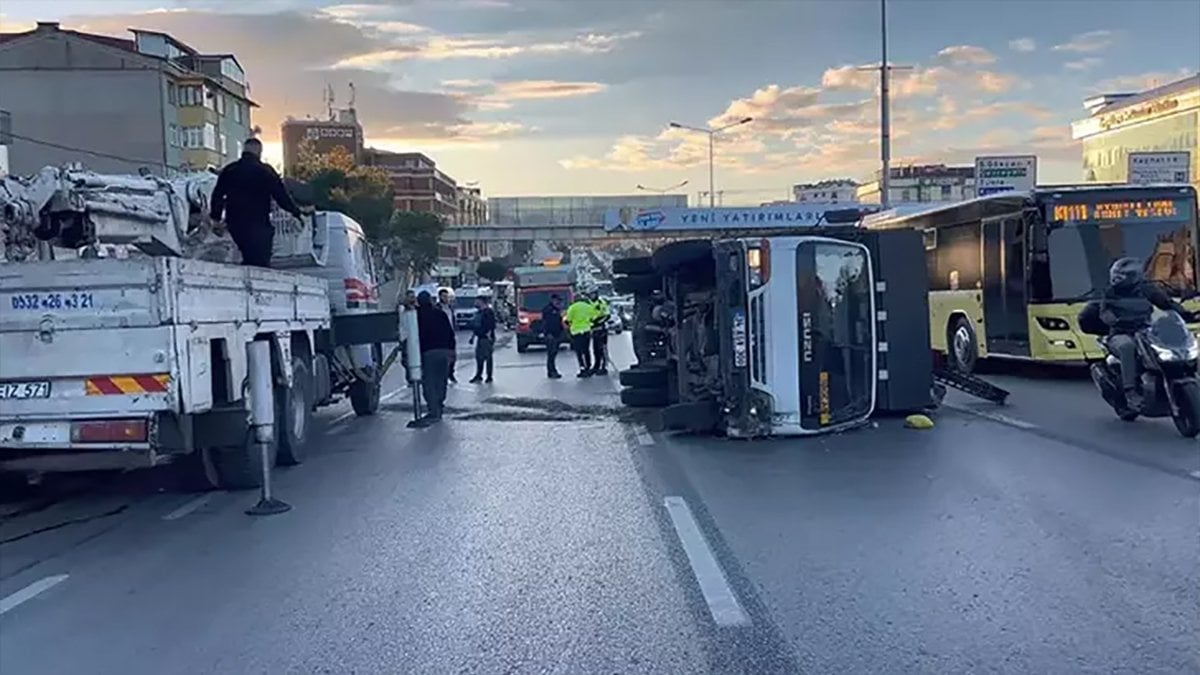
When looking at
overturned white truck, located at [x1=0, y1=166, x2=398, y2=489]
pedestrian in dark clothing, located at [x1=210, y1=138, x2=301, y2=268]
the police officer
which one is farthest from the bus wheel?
pedestrian in dark clothing, located at [x1=210, y1=138, x2=301, y2=268]

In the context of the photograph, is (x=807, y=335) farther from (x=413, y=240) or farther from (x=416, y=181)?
(x=416, y=181)

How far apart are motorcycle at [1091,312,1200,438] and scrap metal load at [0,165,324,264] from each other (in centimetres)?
952

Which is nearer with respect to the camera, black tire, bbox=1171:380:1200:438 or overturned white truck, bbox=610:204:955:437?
black tire, bbox=1171:380:1200:438

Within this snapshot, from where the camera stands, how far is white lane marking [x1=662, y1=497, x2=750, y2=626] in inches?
243

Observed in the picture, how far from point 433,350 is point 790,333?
19.4ft

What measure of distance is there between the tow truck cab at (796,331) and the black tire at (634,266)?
1.33 meters

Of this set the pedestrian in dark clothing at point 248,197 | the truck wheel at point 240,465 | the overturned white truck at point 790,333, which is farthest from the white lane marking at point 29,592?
the overturned white truck at point 790,333

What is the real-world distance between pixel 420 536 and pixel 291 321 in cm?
479

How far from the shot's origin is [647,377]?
15.5 metres

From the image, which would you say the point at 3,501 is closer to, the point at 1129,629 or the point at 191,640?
the point at 191,640

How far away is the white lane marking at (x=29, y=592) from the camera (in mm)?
6906

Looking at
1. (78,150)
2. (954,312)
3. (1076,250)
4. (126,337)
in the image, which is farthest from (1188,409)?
(78,150)

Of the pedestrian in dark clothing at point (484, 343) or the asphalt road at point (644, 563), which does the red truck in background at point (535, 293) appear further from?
the asphalt road at point (644, 563)

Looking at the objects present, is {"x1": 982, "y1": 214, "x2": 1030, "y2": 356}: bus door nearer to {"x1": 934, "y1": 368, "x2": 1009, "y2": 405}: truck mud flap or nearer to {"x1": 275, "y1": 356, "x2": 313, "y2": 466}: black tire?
{"x1": 934, "y1": 368, "x2": 1009, "y2": 405}: truck mud flap
